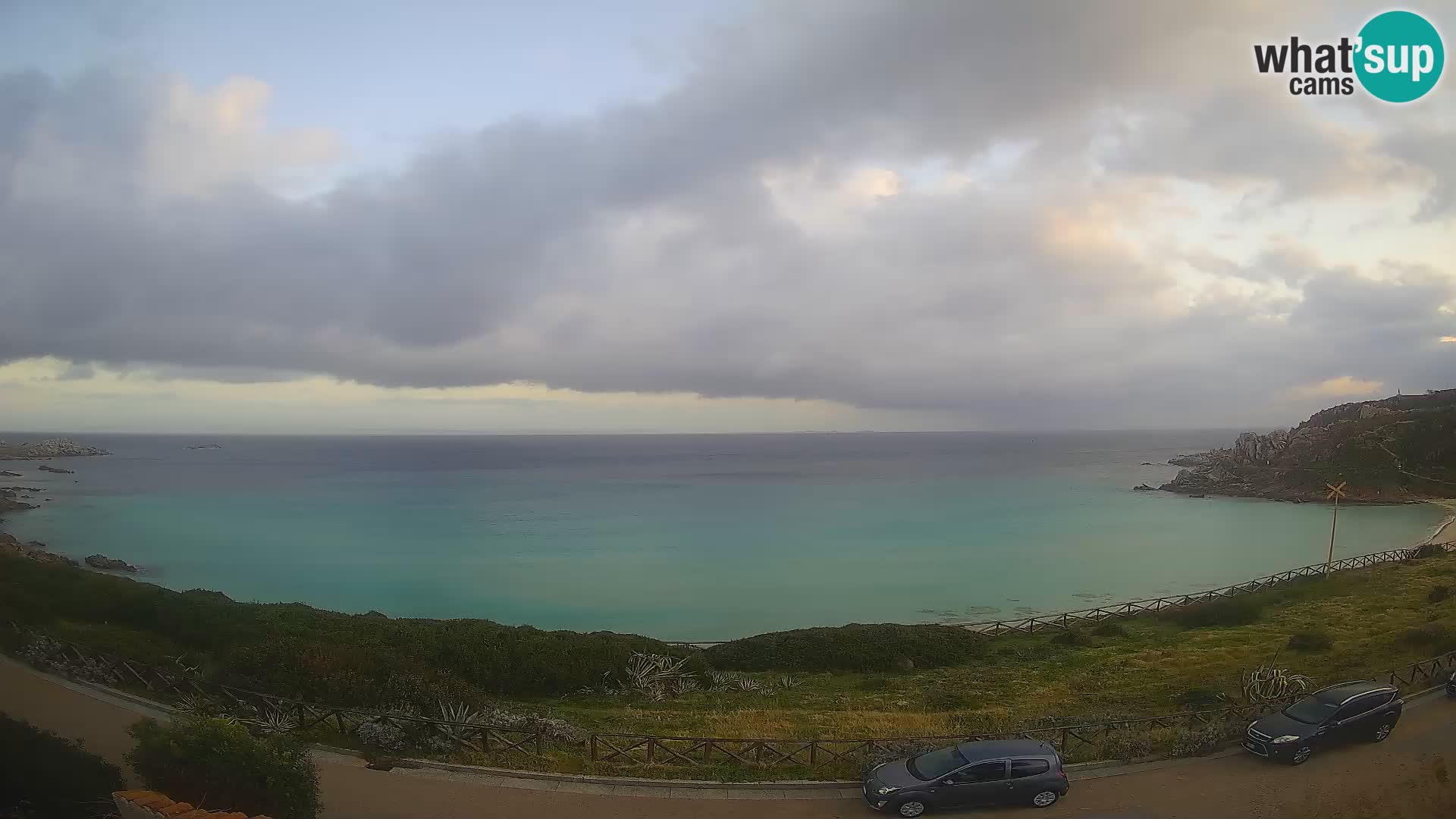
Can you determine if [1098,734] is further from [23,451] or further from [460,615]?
[23,451]

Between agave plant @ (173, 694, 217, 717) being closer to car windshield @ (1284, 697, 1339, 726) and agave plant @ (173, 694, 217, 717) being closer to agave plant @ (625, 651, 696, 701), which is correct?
agave plant @ (625, 651, 696, 701)

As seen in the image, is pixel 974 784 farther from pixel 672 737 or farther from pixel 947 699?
pixel 947 699

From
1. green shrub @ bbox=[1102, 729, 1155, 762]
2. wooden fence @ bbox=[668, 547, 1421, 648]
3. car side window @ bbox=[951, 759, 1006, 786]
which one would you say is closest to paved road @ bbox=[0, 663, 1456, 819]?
green shrub @ bbox=[1102, 729, 1155, 762]

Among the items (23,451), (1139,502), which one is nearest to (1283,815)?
(1139,502)

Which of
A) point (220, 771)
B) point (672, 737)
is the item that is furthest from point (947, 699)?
point (220, 771)

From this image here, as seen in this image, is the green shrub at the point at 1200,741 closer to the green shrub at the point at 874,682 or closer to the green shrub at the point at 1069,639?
the green shrub at the point at 874,682

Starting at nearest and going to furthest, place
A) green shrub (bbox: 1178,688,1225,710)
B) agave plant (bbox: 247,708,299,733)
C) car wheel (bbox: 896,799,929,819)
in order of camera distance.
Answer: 1. car wheel (bbox: 896,799,929,819)
2. agave plant (bbox: 247,708,299,733)
3. green shrub (bbox: 1178,688,1225,710)
